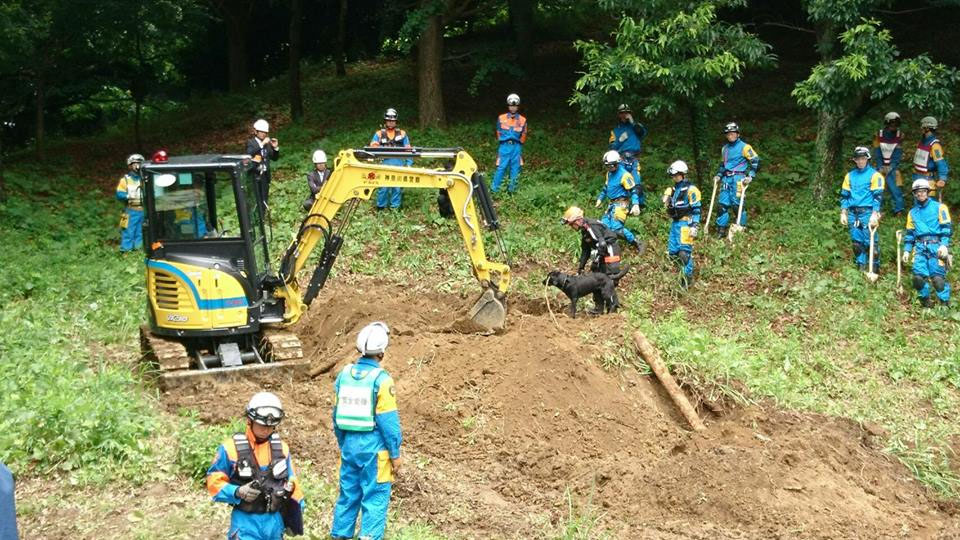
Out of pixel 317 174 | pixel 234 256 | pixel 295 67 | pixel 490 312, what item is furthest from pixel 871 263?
pixel 295 67

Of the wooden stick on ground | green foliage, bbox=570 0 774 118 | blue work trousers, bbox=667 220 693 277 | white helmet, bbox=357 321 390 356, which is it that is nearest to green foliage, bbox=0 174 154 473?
white helmet, bbox=357 321 390 356

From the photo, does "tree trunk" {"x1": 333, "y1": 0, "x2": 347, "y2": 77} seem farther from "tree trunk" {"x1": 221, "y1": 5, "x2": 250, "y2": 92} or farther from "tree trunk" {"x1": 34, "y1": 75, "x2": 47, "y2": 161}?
"tree trunk" {"x1": 34, "y1": 75, "x2": 47, "y2": 161}

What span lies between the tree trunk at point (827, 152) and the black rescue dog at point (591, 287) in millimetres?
5940

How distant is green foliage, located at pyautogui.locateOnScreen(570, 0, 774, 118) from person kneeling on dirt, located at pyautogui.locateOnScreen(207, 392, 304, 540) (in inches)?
444

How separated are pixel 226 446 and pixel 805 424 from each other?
241 inches

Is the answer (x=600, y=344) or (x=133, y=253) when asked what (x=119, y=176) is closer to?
(x=133, y=253)

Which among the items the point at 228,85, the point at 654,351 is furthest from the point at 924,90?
the point at 228,85

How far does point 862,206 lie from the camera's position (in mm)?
15812

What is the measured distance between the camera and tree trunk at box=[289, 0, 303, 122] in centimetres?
2592

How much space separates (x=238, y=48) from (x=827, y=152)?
1807 cm

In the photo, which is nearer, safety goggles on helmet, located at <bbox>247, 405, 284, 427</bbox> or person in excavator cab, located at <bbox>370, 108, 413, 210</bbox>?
safety goggles on helmet, located at <bbox>247, 405, 284, 427</bbox>

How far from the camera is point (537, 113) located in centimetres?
2438

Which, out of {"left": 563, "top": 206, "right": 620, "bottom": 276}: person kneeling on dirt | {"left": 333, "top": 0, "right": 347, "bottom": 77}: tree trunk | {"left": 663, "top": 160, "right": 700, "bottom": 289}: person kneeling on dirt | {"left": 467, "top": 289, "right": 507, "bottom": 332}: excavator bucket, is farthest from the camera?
{"left": 333, "top": 0, "right": 347, "bottom": 77}: tree trunk

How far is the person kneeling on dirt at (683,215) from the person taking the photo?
1559 cm
